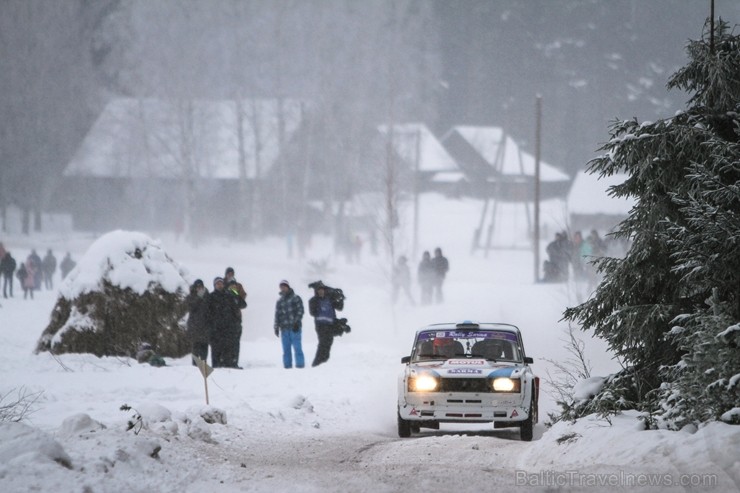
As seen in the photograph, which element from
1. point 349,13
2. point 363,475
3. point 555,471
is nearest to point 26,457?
point 363,475

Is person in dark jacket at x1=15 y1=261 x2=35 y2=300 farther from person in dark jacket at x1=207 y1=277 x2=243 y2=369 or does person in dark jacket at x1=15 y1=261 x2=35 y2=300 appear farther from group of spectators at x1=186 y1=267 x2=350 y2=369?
person in dark jacket at x1=207 y1=277 x2=243 y2=369

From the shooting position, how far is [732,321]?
861 cm

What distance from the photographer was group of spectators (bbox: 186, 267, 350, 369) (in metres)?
19.4

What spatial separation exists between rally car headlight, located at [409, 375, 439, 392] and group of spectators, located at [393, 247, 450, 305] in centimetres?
2091

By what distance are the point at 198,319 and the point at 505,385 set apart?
8671 mm

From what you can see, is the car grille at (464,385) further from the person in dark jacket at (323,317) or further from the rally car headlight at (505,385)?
the person in dark jacket at (323,317)

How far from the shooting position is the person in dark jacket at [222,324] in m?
19.4

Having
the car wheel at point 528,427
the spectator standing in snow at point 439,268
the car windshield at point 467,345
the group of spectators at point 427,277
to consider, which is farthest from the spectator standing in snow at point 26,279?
the car wheel at point 528,427

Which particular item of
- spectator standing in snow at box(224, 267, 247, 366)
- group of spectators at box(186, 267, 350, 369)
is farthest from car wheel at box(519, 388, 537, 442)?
spectator standing in snow at box(224, 267, 247, 366)

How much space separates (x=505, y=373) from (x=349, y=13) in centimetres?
7909

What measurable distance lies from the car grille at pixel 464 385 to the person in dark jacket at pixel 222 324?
25.8 feet

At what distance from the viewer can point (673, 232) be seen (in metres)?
10.1

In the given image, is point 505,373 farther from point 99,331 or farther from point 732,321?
point 99,331

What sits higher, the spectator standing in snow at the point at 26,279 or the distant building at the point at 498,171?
the distant building at the point at 498,171
